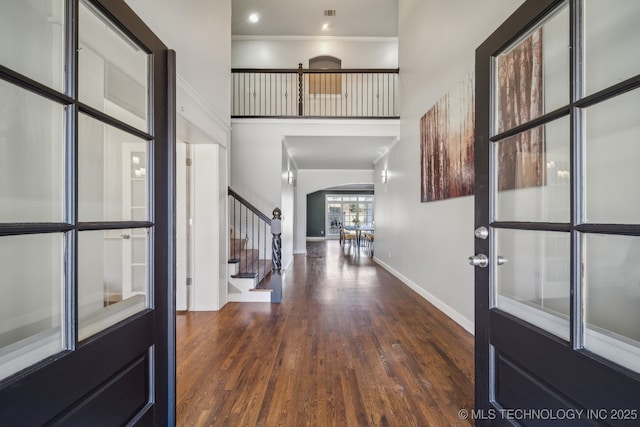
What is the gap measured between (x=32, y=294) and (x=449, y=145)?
3436 mm

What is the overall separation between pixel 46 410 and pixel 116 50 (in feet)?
4.26

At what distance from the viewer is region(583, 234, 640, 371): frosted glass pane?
2.83 feet

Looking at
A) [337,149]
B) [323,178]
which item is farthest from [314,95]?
[323,178]

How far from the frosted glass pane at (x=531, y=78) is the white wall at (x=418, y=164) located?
54.0 inches

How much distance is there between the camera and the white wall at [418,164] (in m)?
2.87

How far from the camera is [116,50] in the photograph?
48.5 inches

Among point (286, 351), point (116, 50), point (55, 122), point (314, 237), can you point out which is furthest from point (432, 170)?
point (314, 237)

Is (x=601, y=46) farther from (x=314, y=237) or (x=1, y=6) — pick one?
(x=314, y=237)

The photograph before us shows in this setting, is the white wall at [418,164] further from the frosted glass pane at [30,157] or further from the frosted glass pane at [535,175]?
the frosted glass pane at [30,157]

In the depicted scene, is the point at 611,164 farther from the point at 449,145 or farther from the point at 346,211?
the point at 346,211

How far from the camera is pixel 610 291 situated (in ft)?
3.11

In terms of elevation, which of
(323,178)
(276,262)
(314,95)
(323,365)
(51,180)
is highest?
(314,95)

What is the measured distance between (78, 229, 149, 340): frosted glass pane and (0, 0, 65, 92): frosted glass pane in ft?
1.72

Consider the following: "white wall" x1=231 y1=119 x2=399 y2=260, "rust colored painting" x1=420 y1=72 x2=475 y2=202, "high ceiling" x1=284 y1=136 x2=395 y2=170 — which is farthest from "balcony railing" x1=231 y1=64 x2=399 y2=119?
"rust colored painting" x1=420 y1=72 x2=475 y2=202
